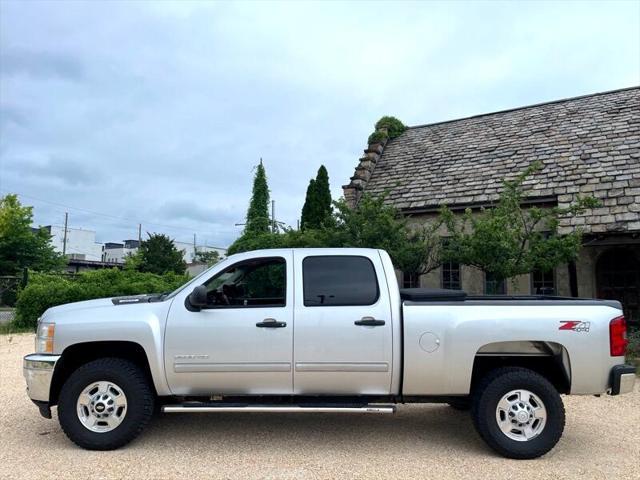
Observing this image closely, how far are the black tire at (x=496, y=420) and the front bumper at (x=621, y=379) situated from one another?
20.2 inches

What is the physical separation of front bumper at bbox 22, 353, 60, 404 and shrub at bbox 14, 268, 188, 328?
8510 mm

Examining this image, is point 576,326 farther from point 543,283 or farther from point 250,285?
point 543,283

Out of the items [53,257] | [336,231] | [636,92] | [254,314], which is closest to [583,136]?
[636,92]

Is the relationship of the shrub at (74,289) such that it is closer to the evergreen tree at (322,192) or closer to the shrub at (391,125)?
the evergreen tree at (322,192)

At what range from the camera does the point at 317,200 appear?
17.1 m

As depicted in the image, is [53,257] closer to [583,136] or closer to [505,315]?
[583,136]

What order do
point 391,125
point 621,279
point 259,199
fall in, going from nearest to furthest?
point 621,279, point 391,125, point 259,199

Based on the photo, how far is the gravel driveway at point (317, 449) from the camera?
455 cm

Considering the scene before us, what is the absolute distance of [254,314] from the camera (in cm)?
514

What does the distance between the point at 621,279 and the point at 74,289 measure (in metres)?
14.3

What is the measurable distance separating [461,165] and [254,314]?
12.1 m

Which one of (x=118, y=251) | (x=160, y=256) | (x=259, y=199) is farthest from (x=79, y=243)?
(x=259, y=199)

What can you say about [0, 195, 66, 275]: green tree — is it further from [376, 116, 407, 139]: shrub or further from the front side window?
the front side window

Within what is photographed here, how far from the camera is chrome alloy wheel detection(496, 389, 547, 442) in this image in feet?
16.1
